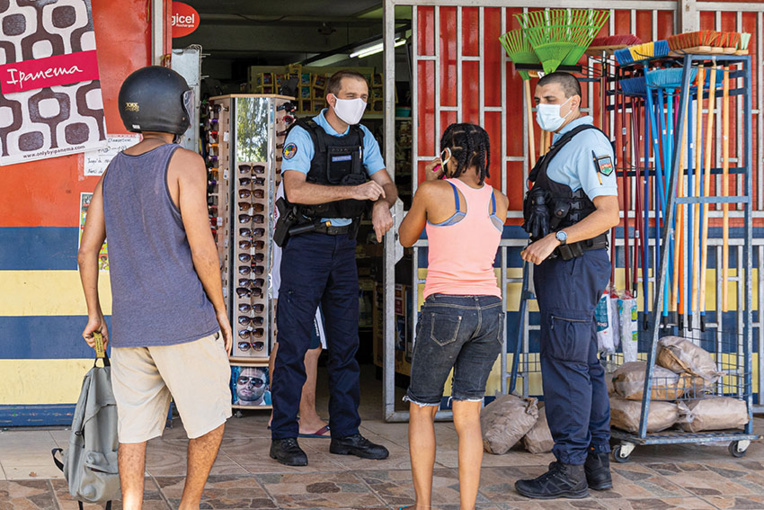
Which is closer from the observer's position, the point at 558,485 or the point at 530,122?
the point at 558,485

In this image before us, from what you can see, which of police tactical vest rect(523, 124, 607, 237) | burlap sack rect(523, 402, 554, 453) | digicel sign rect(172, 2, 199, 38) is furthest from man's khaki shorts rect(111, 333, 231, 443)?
digicel sign rect(172, 2, 199, 38)

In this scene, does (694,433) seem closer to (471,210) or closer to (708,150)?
(708,150)

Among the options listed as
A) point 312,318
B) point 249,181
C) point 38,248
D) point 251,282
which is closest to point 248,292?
point 251,282

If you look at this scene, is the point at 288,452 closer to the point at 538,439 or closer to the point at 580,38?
the point at 538,439

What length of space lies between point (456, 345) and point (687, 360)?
187 cm

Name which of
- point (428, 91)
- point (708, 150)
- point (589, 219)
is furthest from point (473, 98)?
point (589, 219)

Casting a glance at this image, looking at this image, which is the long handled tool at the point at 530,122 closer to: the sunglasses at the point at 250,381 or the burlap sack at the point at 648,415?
the burlap sack at the point at 648,415

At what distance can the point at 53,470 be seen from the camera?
4.27 m

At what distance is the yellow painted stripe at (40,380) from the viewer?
502 centimetres

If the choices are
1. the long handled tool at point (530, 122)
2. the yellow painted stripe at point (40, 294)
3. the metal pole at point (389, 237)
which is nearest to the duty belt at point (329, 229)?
the metal pole at point (389, 237)

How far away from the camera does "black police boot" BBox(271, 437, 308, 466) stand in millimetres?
4406

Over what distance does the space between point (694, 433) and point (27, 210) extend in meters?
3.69

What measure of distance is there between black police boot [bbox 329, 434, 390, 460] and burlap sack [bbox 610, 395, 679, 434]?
46.6 inches

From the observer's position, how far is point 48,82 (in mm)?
4957
